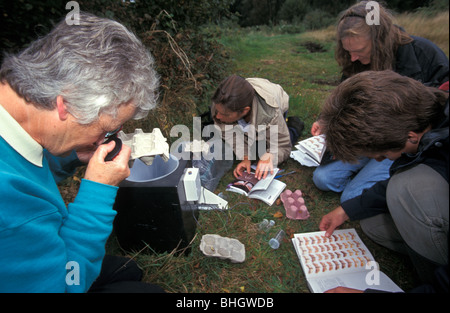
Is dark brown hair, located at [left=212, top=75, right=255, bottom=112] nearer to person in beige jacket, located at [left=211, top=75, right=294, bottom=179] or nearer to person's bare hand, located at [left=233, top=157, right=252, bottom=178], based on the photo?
person in beige jacket, located at [left=211, top=75, right=294, bottom=179]

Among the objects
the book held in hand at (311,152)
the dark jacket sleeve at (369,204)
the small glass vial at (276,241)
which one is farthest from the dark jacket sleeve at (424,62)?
the small glass vial at (276,241)

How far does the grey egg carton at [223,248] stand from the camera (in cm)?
181

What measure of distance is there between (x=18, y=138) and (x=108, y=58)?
0.46m

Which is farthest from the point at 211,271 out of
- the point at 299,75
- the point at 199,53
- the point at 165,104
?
the point at 299,75

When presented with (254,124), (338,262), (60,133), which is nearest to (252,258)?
(338,262)

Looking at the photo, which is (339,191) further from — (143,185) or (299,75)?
(299,75)

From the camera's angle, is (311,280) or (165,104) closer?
(311,280)

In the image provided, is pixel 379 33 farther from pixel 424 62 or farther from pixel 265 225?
pixel 265 225

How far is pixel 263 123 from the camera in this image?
2.71 m

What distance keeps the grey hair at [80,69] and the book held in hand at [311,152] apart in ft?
6.98

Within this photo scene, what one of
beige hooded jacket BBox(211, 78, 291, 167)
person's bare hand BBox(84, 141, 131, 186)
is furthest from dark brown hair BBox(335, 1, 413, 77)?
person's bare hand BBox(84, 141, 131, 186)

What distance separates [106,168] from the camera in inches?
46.6

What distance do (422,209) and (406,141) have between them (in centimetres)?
36

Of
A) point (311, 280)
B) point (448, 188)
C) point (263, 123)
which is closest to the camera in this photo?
point (448, 188)
